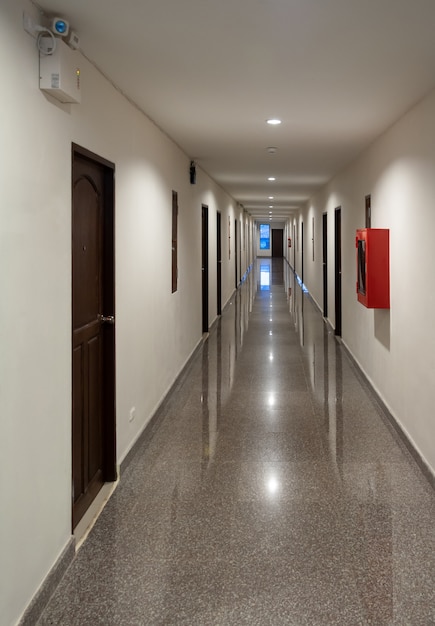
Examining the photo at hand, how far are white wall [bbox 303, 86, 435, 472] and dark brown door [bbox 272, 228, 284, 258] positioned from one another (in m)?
34.8

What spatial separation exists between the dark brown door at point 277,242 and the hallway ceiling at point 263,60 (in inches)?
1433

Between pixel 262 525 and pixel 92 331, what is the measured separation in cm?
153

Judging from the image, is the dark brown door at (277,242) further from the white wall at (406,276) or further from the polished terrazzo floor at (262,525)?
the polished terrazzo floor at (262,525)

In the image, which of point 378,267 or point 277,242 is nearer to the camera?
point 378,267

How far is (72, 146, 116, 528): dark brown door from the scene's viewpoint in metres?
3.36

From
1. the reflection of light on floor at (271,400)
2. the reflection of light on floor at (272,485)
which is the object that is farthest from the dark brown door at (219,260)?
the reflection of light on floor at (272,485)

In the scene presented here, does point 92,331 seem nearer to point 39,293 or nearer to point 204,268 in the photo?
point 39,293

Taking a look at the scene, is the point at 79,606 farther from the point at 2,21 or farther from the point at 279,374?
the point at 279,374

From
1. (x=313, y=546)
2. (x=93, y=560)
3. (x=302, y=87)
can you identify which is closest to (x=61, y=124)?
(x=302, y=87)

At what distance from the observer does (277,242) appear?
139 ft

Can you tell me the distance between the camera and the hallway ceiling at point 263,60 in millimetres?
2760

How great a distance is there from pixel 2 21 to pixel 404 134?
361 centimetres

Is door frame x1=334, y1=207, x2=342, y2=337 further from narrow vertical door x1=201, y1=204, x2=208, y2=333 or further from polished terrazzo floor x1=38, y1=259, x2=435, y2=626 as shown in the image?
polished terrazzo floor x1=38, y1=259, x2=435, y2=626

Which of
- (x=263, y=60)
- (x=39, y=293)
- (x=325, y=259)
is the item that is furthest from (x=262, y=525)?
(x=325, y=259)
